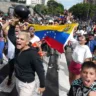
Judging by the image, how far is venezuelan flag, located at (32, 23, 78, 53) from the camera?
9.60 meters

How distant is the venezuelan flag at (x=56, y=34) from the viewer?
960 cm

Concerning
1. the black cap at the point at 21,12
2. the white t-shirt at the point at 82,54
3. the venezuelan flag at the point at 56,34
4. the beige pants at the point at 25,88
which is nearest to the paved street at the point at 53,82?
the venezuelan flag at the point at 56,34

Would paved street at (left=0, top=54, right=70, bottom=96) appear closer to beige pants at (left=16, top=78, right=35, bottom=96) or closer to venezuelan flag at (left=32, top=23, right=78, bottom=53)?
venezuelan flag at (left=32, top=23, right=78, bottom=53)

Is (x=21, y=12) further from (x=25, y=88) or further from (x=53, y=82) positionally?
(x=53, y=82)

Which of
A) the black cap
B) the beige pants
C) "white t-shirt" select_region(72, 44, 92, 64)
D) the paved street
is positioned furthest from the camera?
the paved street

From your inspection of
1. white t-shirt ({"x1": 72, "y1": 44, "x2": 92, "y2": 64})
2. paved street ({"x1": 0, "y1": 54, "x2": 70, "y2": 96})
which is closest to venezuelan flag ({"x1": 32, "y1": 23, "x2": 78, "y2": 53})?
paved street ({"x1": 0, "y1": 54, "x2": 70, "y2": 96})

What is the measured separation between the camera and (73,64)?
6.79 m

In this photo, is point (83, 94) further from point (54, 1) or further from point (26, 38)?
point (54, 1)

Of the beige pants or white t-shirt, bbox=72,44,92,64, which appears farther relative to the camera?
white t-shirt, bbox=72,44,92,64

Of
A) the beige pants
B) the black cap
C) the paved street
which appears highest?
the black cap

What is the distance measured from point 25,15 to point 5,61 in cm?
559

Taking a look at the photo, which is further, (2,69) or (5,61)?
(5,61)

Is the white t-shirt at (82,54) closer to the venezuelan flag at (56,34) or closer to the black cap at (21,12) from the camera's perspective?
the black cap at (21,12)

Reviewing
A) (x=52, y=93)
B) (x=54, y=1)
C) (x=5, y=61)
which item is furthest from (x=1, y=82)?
(x=54, y=1)
